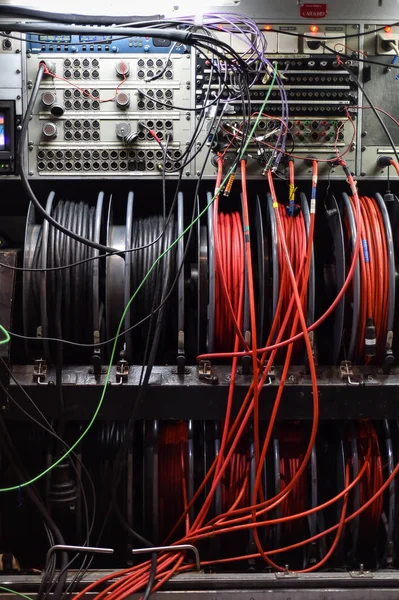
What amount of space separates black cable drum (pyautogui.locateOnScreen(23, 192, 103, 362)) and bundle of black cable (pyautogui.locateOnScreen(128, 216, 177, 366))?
17 centimetres

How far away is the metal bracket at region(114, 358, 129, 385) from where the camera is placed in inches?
83.8

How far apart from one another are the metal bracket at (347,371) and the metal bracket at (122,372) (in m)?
0.91

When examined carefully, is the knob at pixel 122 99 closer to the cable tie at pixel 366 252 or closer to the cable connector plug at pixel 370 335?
the cable tie at pixel 366 252

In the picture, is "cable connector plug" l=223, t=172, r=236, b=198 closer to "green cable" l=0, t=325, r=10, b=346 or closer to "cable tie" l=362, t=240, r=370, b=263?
"cable tie" l=362, t=240, r=370, b=263

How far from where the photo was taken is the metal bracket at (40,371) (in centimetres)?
214

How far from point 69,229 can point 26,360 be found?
0.66 m

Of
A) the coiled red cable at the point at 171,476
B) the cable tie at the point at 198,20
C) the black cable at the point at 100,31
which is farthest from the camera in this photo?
the coiled red cable at the point at 171,476

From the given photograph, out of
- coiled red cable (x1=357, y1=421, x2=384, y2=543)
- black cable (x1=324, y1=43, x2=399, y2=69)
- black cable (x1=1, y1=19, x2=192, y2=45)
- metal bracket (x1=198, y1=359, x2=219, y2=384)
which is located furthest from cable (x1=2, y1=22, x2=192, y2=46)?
coiled red cable (x1=357, y1=421, x2=384, y2=543)

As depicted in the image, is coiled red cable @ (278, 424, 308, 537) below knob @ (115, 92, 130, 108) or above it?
below

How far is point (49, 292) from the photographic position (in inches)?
84.9

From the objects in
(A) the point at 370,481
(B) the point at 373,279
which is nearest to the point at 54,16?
(B) the point at 373,279

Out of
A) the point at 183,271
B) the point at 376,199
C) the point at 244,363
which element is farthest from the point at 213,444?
the point at 376,199

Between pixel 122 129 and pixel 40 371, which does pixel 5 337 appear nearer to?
pixel 40 371

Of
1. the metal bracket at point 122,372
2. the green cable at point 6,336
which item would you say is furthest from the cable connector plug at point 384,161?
the green cable at point 6,336
